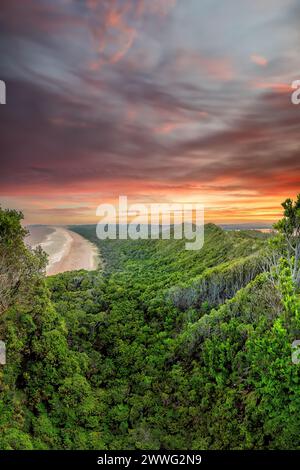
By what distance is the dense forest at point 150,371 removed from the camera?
1202 cm

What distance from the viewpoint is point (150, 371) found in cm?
1691

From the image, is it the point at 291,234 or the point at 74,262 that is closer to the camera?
the point at 291,234

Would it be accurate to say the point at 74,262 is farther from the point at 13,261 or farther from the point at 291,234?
the point at 291,234

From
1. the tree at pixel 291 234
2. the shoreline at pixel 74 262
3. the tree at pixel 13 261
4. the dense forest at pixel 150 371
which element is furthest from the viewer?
the shoreline at pixel 74 262

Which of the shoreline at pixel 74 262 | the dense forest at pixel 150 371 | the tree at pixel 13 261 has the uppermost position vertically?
the tree at pixel 13 261

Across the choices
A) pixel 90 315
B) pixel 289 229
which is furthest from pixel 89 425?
pixel 289 229

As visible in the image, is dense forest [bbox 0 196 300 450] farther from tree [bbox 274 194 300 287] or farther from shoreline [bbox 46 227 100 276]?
shoreline [bbox 46 227 100 276]

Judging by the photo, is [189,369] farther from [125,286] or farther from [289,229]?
[125,286]

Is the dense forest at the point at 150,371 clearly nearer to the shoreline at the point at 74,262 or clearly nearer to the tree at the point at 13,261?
the tree at the point at 13,261

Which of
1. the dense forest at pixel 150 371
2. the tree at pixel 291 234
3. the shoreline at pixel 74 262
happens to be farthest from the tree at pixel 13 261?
the shoreline at pixel 74 262

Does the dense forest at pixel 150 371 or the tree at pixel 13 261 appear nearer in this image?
the dense forest at pixel 150 371

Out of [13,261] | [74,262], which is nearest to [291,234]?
[13,261]

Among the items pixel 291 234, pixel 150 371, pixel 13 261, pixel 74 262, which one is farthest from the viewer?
pixel 74 262

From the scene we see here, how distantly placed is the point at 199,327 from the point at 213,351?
77.5 inches
